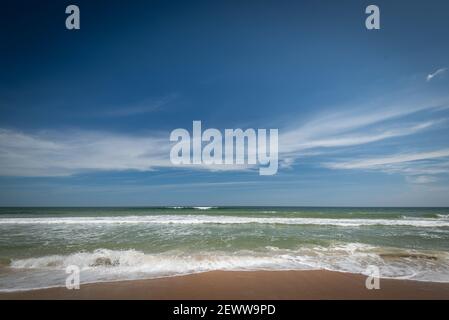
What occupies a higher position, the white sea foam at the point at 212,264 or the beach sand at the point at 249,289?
the beach sand at the point at 249,289

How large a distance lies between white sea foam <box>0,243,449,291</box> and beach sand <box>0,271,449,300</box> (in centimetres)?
51

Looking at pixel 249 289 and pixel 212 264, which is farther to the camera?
pixel 212 264

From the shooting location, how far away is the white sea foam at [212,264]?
20.1 ft

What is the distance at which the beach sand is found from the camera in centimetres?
491

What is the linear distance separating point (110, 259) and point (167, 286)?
2.81 meters

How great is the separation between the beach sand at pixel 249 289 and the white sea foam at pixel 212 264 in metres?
0.51

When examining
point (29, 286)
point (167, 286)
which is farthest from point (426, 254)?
point (29, 286)

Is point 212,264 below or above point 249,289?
below

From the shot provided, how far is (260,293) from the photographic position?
502cm

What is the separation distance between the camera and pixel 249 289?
17.2 feet

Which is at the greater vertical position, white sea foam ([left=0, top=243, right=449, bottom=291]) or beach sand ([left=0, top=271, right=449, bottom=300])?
beach sand ([left=0, top=271, right=449, bottom=300])

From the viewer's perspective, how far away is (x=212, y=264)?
23.3 ft

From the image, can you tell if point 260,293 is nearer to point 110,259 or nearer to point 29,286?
point 110,259

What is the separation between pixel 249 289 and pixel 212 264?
2068mm
